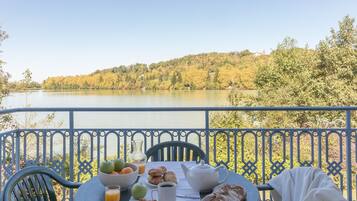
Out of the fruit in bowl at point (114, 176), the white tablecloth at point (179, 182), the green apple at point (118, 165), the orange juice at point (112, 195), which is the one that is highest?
the green apple at point (118, 165)

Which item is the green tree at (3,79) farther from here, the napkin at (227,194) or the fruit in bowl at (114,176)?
the napkin at (227,194)

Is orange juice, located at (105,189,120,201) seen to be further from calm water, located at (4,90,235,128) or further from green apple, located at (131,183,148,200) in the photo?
calm water, located at (4,90,235,128)

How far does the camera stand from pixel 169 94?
11.8m

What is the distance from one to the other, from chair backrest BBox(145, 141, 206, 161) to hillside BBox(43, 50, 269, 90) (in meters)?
8.87

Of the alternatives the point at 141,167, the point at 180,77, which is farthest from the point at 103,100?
the point at 141,167

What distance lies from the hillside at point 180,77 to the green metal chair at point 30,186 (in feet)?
30.3

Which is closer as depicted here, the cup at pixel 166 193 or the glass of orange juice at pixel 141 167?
the cup at pixel 166 193

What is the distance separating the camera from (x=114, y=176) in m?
1.53

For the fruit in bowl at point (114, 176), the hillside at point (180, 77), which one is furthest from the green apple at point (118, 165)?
the hillside at point (180, 77)


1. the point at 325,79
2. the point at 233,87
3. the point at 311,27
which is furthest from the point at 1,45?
the point at 311,27

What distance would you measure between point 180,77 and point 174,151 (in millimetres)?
10368

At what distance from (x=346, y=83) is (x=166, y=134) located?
13.3 metres

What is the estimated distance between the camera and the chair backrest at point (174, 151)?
2.31 meters

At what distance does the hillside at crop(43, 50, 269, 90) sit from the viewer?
11938mm
